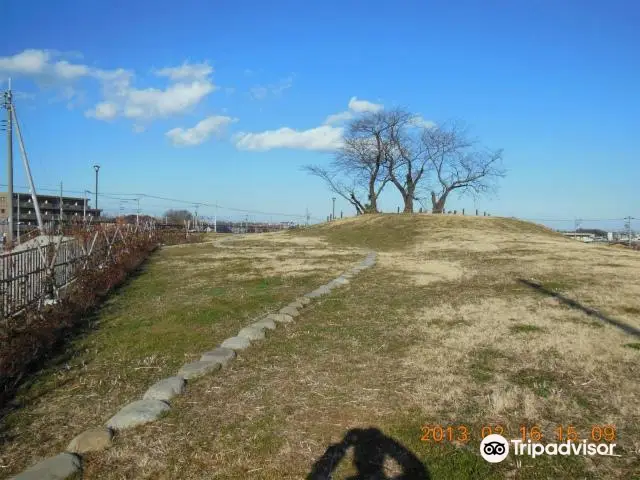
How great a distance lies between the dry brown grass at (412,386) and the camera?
287cm

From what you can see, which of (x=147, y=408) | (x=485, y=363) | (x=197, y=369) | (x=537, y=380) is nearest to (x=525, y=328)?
(x=485, y=363)

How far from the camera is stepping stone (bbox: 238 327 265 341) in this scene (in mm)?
5605

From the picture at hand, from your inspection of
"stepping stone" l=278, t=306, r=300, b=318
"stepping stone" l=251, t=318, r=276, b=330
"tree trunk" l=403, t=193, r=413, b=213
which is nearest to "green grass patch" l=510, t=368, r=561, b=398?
"stepping stone" l=251, t=318, r=276, b=330

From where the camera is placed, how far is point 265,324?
6.13m

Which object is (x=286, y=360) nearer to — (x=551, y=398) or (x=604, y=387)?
(x=551, y=398)

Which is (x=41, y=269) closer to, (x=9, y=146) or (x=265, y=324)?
(x=265, y=324)

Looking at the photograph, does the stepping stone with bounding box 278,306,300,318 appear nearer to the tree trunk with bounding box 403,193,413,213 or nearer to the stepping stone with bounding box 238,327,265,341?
the stepping stone with bounding box 238,327,265,341

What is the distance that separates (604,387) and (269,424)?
2.75 metres

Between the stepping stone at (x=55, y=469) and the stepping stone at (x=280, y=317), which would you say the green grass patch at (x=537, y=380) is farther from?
the stepping stone at (x=55, y=469)

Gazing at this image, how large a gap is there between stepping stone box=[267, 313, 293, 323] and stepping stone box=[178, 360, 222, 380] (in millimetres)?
1885

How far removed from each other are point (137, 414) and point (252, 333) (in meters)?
2.32

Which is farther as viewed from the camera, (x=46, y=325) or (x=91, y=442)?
(x=46, y=325)

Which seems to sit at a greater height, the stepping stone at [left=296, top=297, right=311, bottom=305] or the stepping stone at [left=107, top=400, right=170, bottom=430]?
the stepping stone at [left=296, top=297, right=311, bottom=305]

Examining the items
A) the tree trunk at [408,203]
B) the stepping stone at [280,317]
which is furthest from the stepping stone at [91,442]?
the tree trunk at [408,203]
